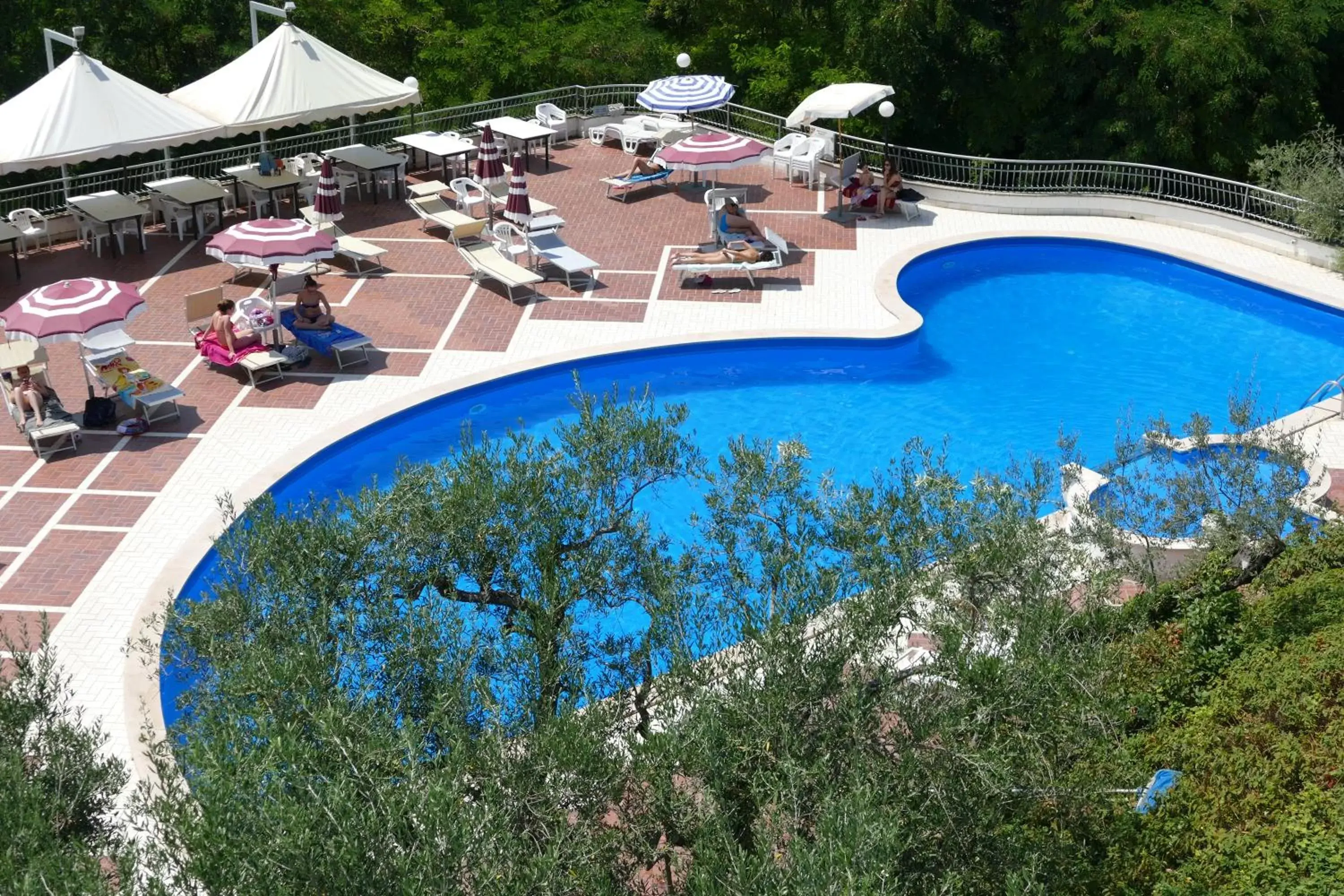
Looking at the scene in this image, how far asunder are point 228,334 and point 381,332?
2.50 metres

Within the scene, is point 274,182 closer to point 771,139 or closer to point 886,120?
point 771,139

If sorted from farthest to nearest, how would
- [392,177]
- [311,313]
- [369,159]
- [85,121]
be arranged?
[392,177]
[369,159]
[85,121]
[311,313]

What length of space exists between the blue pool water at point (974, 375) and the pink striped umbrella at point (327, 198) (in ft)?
17.3

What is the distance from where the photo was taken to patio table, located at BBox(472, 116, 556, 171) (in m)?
26.9

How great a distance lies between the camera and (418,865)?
285 inches

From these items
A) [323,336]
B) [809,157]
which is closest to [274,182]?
[323,336]

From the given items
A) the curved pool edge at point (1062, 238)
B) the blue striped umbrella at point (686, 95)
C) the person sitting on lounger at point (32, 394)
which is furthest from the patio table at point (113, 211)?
the curved pool edge at point (1062, 238)

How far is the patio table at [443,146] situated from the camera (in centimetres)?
2575

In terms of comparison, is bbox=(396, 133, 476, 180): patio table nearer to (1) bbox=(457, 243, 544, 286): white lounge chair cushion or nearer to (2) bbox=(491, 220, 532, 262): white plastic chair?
(2) bbox=(491, 220, 532, 262): white plastic chair

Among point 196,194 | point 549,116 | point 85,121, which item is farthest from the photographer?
point 549,116

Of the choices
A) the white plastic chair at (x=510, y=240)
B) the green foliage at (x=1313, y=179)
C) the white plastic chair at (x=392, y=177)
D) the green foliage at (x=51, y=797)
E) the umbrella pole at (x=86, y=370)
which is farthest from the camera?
the white plastic chair at (x=392, y=177)

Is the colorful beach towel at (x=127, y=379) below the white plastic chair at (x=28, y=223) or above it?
below

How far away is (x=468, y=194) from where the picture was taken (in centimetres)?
2486

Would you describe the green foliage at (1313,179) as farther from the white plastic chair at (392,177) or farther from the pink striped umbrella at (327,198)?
the pink striped umbrella at (327,198)
